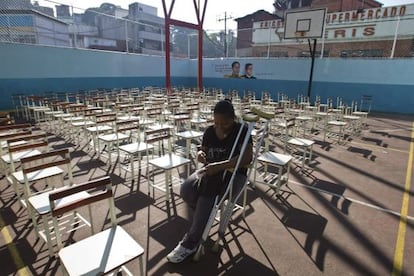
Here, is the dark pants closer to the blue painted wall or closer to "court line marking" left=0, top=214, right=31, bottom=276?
"court line marking" left=0, top=214, right=31, bottom=276

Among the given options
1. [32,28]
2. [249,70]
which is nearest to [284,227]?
[32,28]

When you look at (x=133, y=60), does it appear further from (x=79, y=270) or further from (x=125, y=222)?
(x=79, y=270)

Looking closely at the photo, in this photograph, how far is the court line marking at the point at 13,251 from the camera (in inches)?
103

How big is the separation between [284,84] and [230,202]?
46.0 feet

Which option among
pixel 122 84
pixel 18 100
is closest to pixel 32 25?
pixel 18 100

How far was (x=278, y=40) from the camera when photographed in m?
17.3

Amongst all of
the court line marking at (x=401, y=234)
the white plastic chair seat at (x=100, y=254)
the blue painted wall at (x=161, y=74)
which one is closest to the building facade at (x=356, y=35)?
the blue painted wall at (x=161, y=74)

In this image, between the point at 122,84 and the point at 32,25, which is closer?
the point at 32,25

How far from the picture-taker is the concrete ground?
9.02ft

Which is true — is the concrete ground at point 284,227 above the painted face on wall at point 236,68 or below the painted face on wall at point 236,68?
below

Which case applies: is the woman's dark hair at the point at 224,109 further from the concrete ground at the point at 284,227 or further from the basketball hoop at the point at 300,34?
the basketball hoop at the point at 300,34

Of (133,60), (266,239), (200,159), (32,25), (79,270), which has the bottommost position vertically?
(266,239)

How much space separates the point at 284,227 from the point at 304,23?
12.3 m

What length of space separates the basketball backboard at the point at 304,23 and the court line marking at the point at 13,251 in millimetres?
13372
